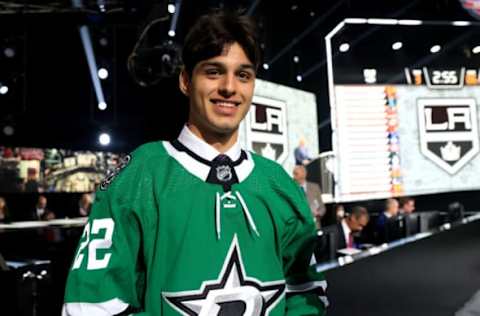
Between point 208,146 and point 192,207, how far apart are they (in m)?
0.13

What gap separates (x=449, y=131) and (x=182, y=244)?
604 cm

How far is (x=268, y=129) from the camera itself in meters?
4.57

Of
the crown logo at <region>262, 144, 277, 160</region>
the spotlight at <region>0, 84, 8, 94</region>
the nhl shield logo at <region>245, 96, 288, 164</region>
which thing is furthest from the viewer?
the spotlight at <region>0, 84, 8, 94</region>

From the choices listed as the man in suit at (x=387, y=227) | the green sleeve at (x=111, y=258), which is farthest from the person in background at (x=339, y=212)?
A: the green sleeve at (x=111, y=258)

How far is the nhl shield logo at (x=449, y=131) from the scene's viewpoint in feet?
20.0

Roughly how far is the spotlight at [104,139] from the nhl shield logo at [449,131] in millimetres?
4809

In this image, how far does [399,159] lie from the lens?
588cm

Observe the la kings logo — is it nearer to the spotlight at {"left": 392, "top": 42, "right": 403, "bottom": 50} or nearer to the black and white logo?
the black and white logo

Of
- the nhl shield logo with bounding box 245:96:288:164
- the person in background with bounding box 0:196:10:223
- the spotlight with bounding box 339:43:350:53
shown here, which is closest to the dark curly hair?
the nhl shield logo with bounding box 245:96:288:164

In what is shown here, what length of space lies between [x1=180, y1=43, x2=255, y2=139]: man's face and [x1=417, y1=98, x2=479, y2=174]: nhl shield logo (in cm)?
559

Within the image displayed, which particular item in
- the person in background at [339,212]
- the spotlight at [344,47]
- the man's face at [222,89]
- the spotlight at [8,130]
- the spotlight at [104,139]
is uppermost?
the spotlight at [344,47]

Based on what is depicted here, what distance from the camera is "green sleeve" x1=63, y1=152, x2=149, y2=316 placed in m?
0.75

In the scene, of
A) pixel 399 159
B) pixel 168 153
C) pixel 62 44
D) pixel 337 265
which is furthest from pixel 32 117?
pixel 168 153

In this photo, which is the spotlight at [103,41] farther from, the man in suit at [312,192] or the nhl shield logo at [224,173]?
the nhl shield logo at [224,173]
